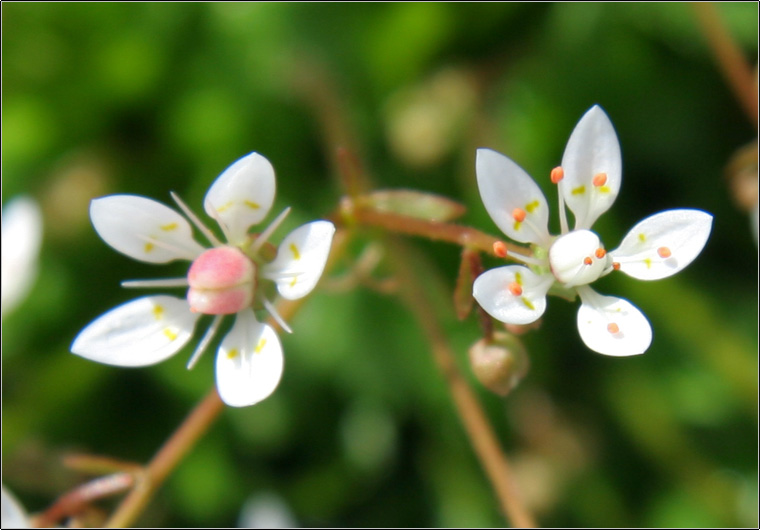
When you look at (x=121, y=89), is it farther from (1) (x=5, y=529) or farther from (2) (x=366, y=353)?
(1) (x=5, y=529)

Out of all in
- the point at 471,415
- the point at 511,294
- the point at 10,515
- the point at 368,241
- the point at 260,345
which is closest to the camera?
the point at 511,294

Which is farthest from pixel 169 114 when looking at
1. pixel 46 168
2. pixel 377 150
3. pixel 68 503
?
pixel 68 503

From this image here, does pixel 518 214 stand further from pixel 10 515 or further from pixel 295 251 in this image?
pixel 10 515

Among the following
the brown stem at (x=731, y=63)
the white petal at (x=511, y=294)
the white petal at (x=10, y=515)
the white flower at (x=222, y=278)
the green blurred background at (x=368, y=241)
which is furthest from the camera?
the green blurred background at (x=368, y=241)

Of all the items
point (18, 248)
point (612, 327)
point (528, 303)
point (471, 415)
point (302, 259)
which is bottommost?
point (471, 415)

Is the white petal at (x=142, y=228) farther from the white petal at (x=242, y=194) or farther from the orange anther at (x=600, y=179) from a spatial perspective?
the orange anther at (x=600, y=179)

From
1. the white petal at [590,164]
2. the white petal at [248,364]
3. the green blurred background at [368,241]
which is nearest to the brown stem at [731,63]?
the green blurred background at [368,241]

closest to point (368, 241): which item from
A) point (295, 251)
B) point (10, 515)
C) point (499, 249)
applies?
point (295, 251)
